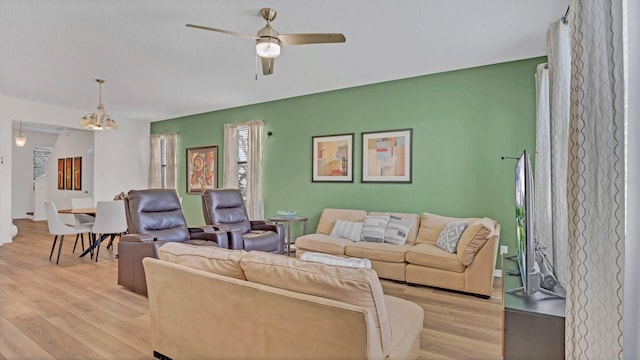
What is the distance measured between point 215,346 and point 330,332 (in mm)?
797

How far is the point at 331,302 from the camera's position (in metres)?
1.41

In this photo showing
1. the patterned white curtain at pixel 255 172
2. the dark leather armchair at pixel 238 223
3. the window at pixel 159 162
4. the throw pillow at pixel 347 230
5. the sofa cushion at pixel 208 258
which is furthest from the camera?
the window at pixel 159 162

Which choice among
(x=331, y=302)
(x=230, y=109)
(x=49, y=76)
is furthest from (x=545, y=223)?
(x=49, y=76)

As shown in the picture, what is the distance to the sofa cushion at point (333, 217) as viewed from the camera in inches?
195

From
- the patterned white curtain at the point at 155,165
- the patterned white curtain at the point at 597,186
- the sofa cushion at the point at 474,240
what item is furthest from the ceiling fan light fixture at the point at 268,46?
the patterned white curtain at the point at 155,165

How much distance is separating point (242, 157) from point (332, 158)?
2.17 metres

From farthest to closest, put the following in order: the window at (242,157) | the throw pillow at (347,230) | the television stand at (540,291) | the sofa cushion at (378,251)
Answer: the window at (242,157)
the throw pillow at (347,230)
the sofa cushion at (378,251)
the television stand at (540,291)

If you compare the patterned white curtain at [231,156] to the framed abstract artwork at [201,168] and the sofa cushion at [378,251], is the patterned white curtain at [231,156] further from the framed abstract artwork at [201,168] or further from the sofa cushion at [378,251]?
the sofa cushion at [378,251]

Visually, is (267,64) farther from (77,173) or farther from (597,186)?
(77,173)

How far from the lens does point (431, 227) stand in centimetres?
431

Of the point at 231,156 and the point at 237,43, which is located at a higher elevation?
the point at 237,43

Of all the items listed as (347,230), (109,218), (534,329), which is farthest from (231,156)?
(534,329)

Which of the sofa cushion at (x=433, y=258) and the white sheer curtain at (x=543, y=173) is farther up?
the white sheer curtain at (x=543, y=173)

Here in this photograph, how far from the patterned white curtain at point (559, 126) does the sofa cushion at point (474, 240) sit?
775 mm
